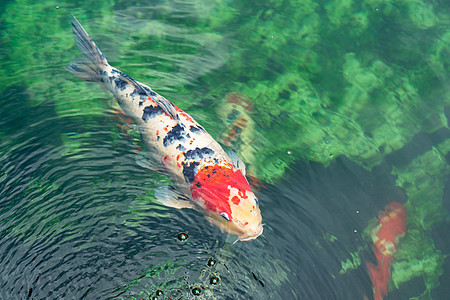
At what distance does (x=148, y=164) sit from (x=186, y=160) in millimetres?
528

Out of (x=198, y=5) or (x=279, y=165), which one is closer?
(x=279, y=165)

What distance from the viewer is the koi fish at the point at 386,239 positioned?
15.9 ft

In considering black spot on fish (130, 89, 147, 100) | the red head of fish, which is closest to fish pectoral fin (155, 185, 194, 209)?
the red head of fish

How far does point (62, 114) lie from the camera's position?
5602 millimetres

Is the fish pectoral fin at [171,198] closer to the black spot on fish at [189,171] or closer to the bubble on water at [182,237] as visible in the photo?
the black spot on fish at [189,171]

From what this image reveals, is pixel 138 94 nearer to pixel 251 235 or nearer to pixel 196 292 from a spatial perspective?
pixel 251 235

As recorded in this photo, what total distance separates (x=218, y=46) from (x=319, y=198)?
8.97 ft

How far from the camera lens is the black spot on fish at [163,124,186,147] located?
4.86 metres

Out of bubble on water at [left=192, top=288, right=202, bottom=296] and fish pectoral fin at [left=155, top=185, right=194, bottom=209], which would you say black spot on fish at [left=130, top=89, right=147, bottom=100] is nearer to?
fish pectoral fin at [left=155, top=185, right=194, bottom=209]

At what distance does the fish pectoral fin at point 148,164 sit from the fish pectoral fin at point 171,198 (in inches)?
9.3

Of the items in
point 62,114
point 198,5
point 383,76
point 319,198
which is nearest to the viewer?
point 319,198

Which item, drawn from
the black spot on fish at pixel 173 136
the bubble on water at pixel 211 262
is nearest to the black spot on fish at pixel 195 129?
the black spot on fish at pixel 173 136

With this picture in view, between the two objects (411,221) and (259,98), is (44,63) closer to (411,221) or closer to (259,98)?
(259,98)

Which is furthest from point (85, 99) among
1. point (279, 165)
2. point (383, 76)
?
point (383, 76)
